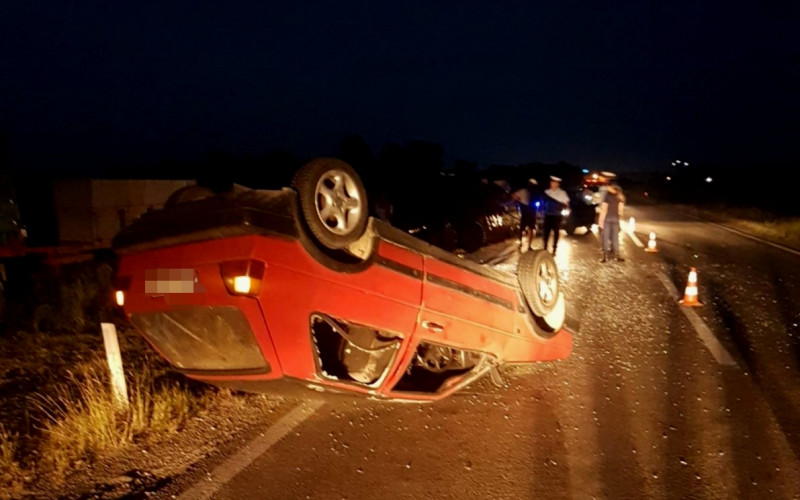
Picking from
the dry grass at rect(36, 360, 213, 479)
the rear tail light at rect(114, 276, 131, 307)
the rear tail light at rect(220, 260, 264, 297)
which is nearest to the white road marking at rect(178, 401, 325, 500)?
the dry grass at rect(36, 360, 213, 479)

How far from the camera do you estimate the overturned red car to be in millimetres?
3479

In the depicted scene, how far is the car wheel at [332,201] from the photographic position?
367 centimetres

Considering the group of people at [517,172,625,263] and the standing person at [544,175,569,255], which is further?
the standing person at [544,175,569,255]

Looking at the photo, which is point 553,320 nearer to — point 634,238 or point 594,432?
point 594,432

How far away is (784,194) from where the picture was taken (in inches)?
2060

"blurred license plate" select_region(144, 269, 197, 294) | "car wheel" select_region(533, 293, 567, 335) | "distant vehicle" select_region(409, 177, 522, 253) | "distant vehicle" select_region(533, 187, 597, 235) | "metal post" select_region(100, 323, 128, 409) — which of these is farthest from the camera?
"distant vehicle" select_region(533, 187, 597, 235)

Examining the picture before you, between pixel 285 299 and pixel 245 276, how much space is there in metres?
0.26

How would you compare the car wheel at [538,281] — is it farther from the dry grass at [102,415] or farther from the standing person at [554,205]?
the standing person at [554,205]

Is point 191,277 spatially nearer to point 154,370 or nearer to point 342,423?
point 342,423

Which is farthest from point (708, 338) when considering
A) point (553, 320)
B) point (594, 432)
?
point (594, 432)

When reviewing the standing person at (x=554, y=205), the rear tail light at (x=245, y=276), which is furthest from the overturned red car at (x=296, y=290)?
the standing person at (x=554, y=205)

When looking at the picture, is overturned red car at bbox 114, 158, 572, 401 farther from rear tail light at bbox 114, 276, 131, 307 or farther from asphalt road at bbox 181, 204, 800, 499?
asphalt road at bbox 181, 204, 800, 499

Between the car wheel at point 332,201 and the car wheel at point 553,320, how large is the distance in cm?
231

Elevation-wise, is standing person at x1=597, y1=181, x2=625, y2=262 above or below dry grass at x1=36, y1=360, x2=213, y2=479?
above
